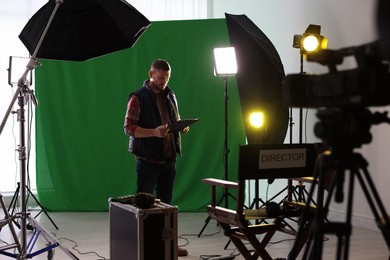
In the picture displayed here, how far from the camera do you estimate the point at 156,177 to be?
3.76 meters

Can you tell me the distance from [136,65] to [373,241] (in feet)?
9.49

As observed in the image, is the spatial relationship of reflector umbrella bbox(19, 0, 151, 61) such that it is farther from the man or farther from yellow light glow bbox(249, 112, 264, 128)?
yellow light glow bbox(249, 112, 264, 128)

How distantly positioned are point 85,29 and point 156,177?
119 cm

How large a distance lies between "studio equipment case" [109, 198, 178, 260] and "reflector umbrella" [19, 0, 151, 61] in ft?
3.10

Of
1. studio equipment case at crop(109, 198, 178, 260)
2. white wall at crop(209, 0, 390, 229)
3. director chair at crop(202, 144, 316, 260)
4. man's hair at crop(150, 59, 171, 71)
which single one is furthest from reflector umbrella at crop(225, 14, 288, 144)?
studio equipment case at crop(109, 198, 178, 260)

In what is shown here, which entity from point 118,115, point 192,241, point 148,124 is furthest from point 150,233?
point 118,115

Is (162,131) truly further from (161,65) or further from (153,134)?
(161,65)

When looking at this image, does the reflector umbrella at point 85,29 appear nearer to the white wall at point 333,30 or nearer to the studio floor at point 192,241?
the studio floor at point 192,241

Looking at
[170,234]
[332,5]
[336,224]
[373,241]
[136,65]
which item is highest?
[332,5]

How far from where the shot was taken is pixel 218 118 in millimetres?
5578

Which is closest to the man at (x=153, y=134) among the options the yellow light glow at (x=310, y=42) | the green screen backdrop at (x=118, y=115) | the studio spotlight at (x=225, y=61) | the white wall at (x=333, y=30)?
the studio spotlight at (x=225, y=61)

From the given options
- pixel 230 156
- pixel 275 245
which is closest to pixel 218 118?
pixel 230 156

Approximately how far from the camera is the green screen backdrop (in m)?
5.57

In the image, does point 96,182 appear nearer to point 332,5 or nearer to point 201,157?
point 201,157
